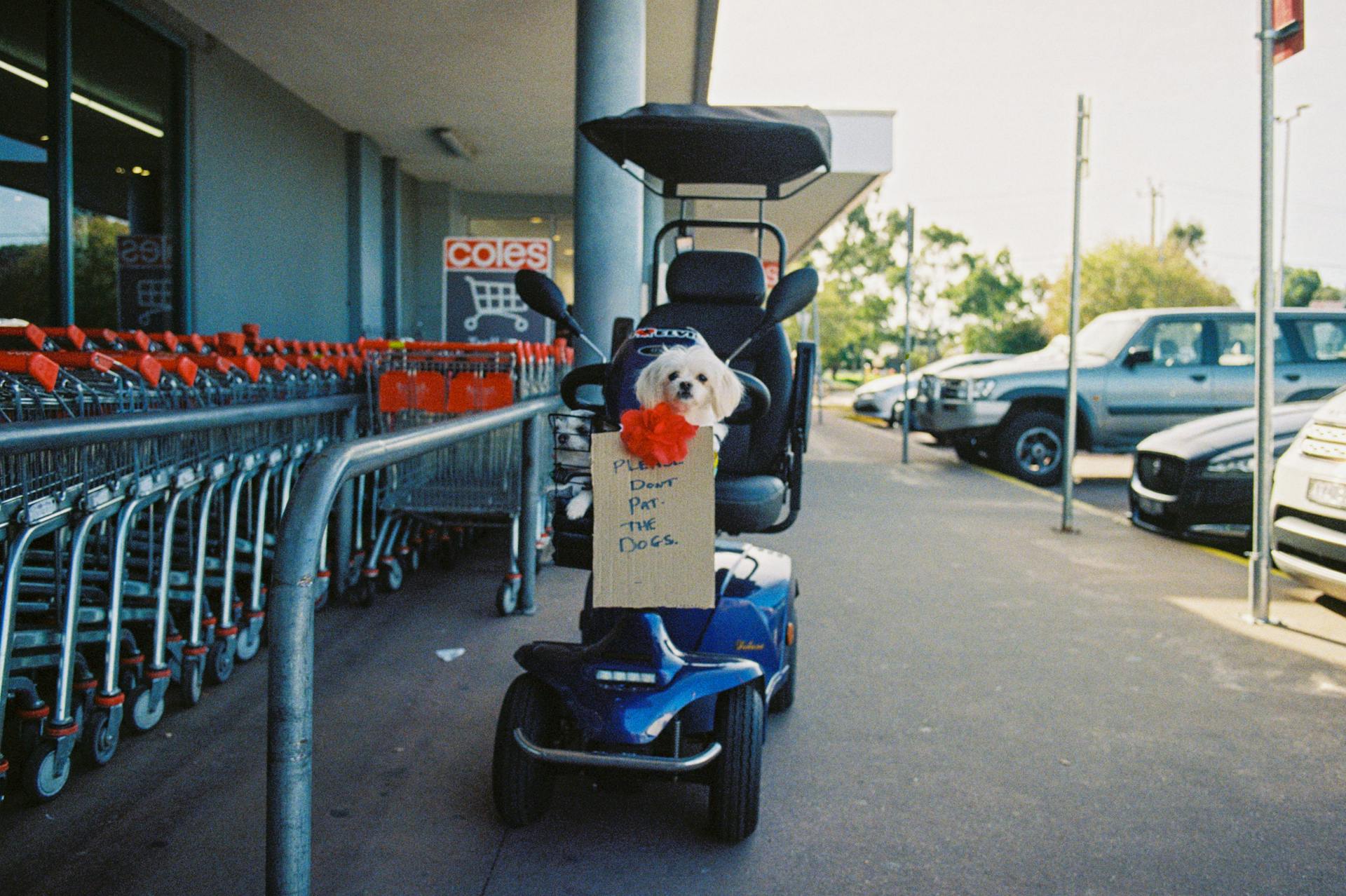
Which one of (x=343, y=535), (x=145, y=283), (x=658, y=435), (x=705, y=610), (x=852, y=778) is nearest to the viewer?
(x=658, y=435)

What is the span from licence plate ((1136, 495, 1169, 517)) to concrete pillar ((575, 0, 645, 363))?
4.33 meters

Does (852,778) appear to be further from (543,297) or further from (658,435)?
(543,297)

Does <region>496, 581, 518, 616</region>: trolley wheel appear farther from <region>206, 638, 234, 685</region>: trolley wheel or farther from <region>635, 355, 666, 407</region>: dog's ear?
<region>635, 355, 666, 407</region>: dog's ear

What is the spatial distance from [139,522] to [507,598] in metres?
1.73

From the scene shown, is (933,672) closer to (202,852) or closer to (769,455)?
(769,455)

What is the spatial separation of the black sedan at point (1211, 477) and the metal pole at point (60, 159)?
8.38 meters

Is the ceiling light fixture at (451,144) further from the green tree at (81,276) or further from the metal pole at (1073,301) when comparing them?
the metal pole at (1073,301)

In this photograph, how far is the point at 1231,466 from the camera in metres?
7.65

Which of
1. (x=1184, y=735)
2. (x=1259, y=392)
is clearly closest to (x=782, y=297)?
(x=1184, y=735)

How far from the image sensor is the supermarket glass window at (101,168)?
7.50 m

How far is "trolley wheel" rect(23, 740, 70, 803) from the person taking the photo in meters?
3.04

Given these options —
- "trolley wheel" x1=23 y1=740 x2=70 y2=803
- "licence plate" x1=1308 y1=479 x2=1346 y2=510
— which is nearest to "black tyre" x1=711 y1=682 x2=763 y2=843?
"trolley wheel" x1=23 y1=740 x2=70 y2=803

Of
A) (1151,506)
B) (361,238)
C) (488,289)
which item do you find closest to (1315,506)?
(1151,506)

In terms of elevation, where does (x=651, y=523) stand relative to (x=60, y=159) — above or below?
below
